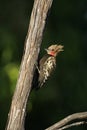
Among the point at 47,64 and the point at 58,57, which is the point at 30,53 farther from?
the point at 58,57

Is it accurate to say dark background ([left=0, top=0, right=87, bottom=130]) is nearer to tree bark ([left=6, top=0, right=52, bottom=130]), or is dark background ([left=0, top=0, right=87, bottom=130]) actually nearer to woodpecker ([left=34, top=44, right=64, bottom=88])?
woodpecker ([left=34, top=44, right=64, bottom=88])

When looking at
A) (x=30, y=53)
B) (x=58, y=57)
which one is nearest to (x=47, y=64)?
(x=30, y=53)

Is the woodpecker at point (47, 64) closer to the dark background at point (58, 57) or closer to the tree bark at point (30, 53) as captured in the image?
the tree bark at point (30, 53)

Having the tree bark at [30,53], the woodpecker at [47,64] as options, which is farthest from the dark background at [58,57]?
the tree bark at [30,53]

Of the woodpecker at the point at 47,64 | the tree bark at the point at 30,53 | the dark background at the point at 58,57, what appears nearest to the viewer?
the tree bark at the point at 30,53

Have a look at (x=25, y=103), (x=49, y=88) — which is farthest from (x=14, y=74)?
(x=25, y=103)

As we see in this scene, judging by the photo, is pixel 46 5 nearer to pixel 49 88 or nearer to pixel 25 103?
pixel 25 103
